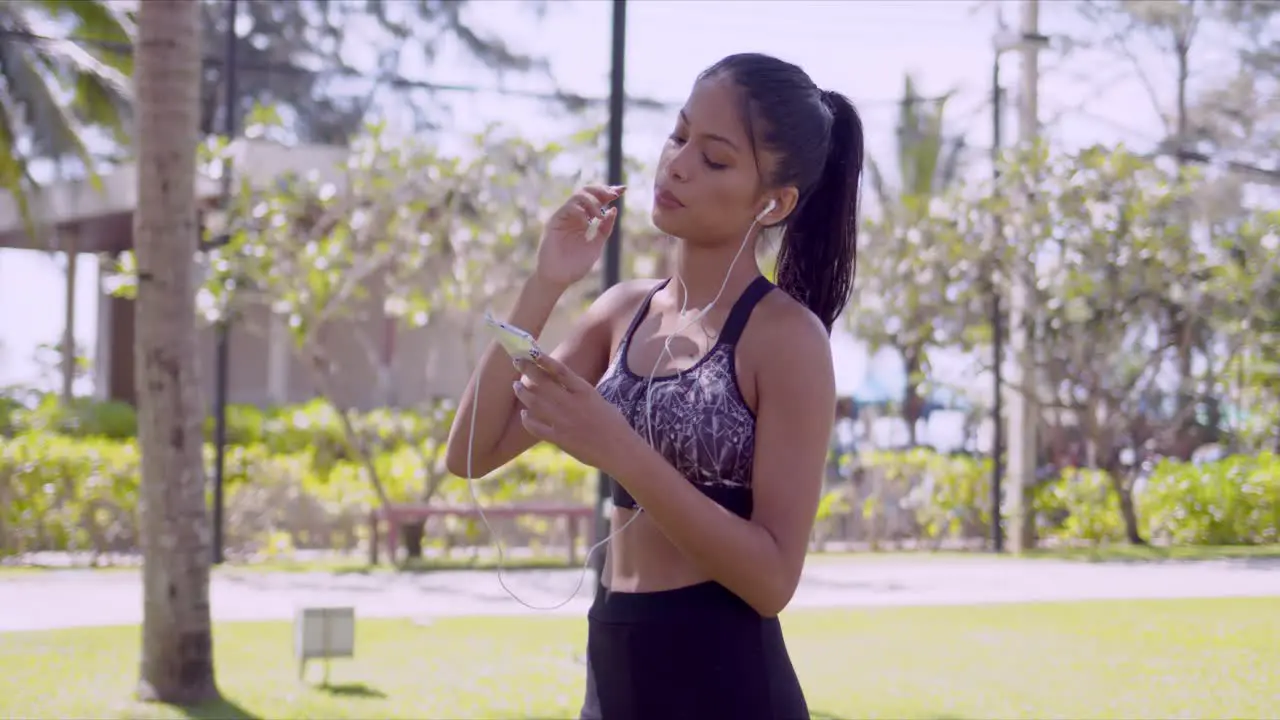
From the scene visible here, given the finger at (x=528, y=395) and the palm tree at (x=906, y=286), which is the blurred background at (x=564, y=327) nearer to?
the palm tree at (x=906, y=286)

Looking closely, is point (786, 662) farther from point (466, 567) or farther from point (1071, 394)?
point (1071, 394)

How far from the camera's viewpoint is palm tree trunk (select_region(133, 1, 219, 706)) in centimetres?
699

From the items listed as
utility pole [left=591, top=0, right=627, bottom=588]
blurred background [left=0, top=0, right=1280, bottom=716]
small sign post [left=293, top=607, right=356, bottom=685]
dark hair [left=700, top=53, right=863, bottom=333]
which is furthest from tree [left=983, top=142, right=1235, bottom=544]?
dark hair [left=700, top=53, right=863, bottom=333]

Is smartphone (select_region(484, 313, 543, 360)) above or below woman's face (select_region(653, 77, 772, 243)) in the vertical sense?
below

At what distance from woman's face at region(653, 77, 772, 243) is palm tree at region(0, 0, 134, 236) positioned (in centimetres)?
1889

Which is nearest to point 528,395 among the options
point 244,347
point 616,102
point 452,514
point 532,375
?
point 532,375

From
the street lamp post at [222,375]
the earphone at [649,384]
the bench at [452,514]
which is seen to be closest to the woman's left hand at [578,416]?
the earphone at [649,384]

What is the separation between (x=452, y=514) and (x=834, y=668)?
655cm

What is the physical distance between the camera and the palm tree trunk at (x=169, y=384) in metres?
6.99

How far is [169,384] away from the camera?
7.05m

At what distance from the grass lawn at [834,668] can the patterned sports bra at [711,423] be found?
16.4 feet

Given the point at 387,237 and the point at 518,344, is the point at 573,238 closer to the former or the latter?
the point at 518,344

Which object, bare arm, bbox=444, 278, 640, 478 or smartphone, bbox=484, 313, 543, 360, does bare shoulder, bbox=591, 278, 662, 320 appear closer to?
bare arm, bbox=444, 278, 640, 478

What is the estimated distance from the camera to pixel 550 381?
2.06 metres
